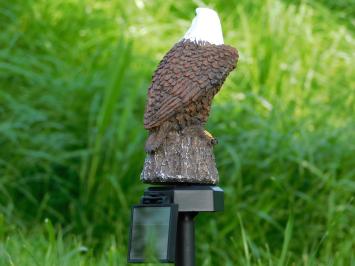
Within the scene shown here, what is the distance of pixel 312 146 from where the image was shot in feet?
15.3

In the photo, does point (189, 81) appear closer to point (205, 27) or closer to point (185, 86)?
point (185, 86)

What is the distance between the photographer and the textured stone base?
7.64 ft

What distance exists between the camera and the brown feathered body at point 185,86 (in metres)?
2.34

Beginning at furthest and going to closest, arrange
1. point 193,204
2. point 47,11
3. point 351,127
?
1. point 47,11
2. point 351,127
3. point 193,204

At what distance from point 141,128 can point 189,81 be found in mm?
2432

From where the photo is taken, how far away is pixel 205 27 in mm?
2434

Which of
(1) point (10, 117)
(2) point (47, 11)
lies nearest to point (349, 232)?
(1) point (10, 117)

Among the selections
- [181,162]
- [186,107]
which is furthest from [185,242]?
[186,107]

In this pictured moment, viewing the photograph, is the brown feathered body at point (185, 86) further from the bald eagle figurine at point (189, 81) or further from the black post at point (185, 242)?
the black post at point (185, 242)

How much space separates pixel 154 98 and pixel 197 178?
0.26 meters

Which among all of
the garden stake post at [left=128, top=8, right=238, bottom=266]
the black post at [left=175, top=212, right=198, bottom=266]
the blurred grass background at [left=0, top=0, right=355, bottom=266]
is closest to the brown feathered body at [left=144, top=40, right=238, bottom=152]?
the garden stake post at [left=128, top=8, right=238, bottom=266]

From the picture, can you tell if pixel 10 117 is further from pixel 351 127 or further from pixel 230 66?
pixel 230 66

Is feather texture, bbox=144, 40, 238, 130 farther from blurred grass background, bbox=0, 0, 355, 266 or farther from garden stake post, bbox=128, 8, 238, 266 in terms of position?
blurred grass background, bbox=0, 0, 355, 266

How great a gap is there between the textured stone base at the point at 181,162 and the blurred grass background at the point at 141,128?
1433 millimetres
